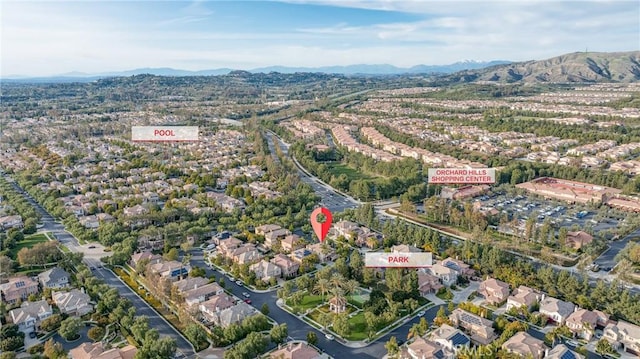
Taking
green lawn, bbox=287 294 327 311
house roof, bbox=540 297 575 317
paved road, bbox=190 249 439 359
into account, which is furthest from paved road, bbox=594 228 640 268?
green lawn, bbox=287 294 327 311

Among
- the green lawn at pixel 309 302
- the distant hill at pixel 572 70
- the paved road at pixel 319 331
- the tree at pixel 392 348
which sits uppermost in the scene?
the distant hill at pixel 572 70

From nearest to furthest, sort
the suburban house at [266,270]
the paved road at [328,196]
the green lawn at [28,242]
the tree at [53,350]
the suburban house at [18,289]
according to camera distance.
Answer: the tree at [53,350]
the suburban house at [18,289]
the suburban house at [266,270]
the green lawn at [28,242]
the paved road at [328,196]

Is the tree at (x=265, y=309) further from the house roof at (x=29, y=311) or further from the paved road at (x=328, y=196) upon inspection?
the paved road at (x=328, y=196)

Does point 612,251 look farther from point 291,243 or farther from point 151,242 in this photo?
point 151,242

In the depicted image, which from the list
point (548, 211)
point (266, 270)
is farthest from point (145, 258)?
point (548, 211)

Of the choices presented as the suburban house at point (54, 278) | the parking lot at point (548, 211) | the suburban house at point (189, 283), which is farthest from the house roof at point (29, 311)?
the parking lot at point (548, 211)

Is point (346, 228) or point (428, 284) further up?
point (346, 228)

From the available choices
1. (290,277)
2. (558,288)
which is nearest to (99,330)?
(290,277)

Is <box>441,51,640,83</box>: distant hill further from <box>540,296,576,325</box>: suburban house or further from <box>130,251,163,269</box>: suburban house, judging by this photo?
<box>130,251,163,269</box>: suburban house
